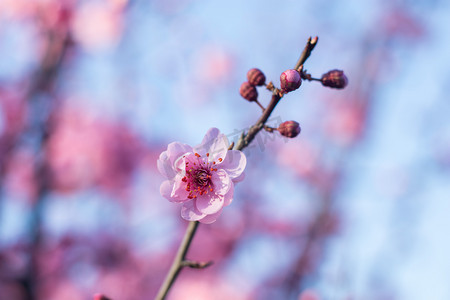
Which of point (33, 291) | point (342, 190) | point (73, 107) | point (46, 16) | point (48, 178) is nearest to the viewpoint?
point (33, 291)

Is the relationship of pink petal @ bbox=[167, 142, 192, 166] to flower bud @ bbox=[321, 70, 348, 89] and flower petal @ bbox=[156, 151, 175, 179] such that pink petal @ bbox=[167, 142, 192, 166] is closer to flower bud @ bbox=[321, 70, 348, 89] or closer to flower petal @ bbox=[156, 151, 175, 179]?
flower petal @ bbox=[156, 151, 175, 179]

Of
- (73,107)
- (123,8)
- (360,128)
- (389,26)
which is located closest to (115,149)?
(73,107)

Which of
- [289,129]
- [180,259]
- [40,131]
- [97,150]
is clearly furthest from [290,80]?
[97,150]

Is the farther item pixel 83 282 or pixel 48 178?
pixel 83 282

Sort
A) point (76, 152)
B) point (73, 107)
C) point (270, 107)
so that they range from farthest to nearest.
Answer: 1. point (73, 107)
2. point (76, 152)
3. point (270, 107)

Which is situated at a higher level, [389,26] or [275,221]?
[389,26]

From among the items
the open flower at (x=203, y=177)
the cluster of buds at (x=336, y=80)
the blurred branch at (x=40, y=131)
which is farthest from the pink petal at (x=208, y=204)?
the blurred branch at (x=40, y=131)

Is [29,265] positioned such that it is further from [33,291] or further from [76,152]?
[76,152]
